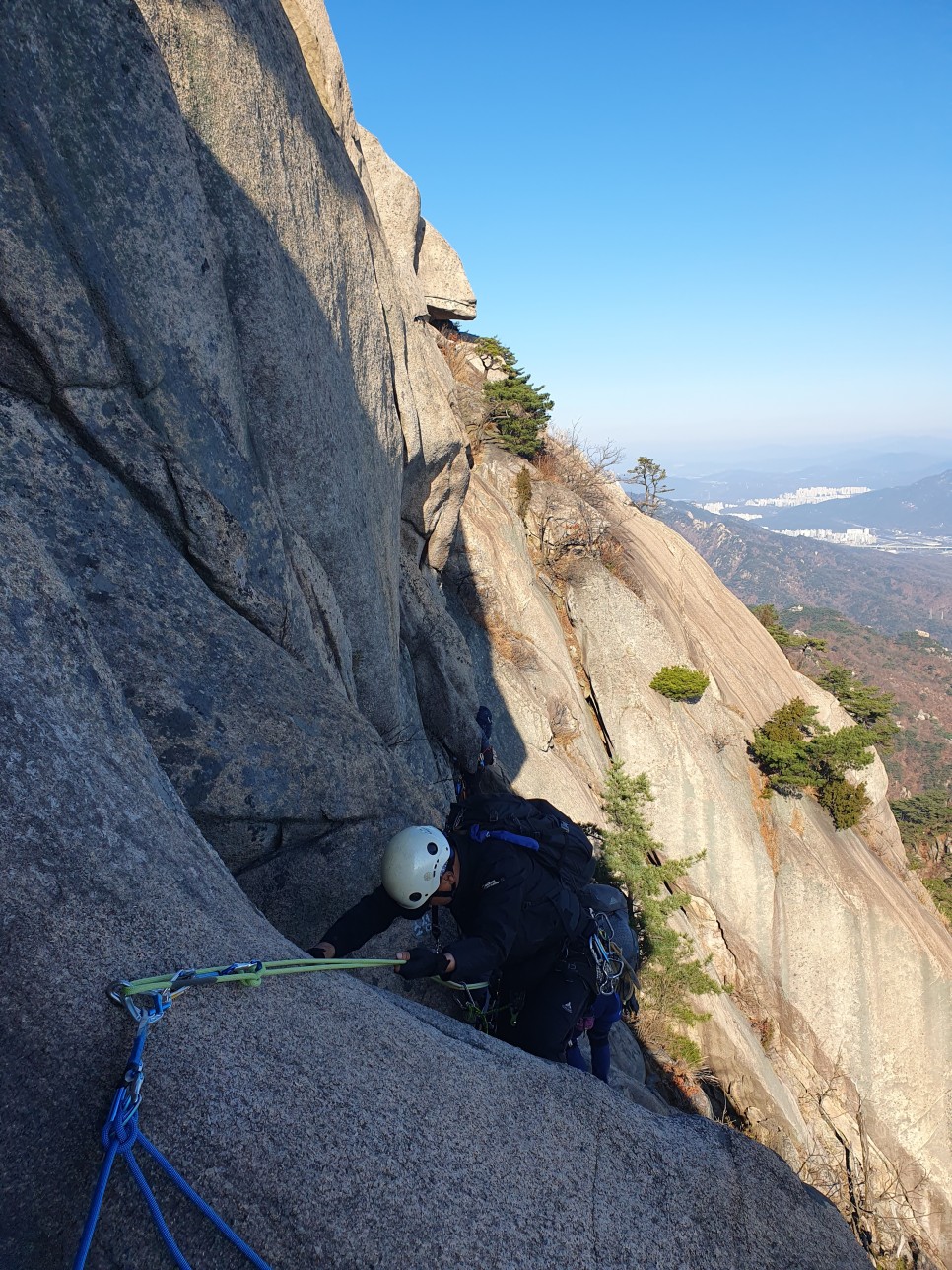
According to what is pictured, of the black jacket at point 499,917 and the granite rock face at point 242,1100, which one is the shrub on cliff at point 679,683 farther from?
the granite rock face at point 242,1100

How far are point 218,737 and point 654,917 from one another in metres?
14.7

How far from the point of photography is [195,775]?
4.94m

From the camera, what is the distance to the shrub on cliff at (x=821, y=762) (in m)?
19.9

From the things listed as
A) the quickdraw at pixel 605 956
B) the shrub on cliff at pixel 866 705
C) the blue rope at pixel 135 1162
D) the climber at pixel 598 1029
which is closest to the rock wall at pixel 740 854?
the shrub on cliff at pixel 866 705

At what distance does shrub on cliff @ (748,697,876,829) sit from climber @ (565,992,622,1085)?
48.4ft

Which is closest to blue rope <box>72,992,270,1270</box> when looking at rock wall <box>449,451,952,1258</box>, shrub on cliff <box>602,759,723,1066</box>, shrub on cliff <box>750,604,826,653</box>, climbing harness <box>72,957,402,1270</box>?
climbing harness <box>72,957,402,1270</box>

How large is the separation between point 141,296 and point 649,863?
1789 cm

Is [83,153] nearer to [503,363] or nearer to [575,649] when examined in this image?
[575,649]

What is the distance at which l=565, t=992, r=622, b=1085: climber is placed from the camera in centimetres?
634

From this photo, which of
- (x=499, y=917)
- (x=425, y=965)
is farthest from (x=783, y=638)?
(x=425, y=965)

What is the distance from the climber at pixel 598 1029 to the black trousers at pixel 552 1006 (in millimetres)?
408

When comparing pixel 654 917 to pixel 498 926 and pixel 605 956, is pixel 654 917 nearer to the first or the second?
pixel 605 956

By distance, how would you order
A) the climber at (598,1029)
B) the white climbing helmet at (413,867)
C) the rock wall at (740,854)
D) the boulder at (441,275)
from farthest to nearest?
the boulder at (441,275) → the rock wall at (740,854) → the climber at (598,1029) → the white climbing helmet at (413,867)

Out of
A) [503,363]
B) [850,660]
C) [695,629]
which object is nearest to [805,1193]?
[695,629]
